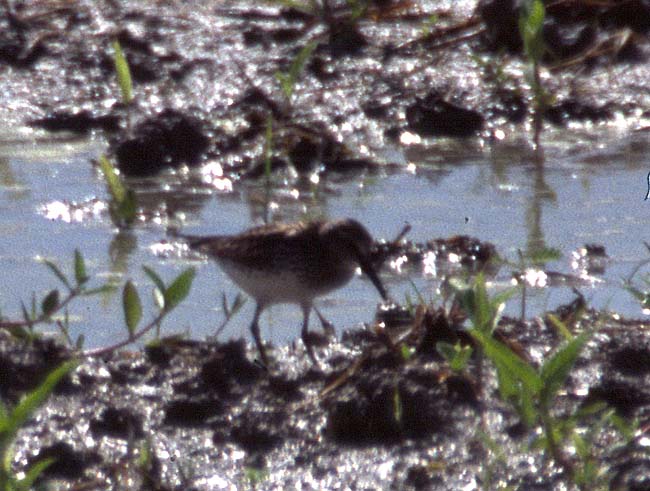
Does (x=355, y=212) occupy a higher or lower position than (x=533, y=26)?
lower

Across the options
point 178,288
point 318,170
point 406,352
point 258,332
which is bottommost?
point 318,170

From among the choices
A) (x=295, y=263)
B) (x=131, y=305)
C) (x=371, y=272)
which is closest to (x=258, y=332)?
(x=295, y=263)

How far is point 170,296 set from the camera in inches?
164

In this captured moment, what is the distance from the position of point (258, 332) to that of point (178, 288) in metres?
0.96

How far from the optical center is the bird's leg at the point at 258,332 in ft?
15.1

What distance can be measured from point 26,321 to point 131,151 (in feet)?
8.72

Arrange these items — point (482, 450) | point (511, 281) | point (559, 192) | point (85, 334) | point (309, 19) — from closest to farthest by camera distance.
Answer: point (482, 450) → point (85, 334) → point (511, 281) → point (559, 192) → point (309, 19)

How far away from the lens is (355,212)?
645cm

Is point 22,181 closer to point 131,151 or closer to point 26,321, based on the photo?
point 131,151

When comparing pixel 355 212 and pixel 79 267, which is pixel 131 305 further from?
pixel 355 212

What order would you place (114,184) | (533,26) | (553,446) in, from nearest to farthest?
(553,446) < (114,184) < (533,26)

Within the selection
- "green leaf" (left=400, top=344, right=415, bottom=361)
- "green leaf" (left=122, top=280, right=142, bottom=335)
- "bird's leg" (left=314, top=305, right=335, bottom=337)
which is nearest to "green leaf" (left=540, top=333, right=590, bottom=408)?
"green leaf" (left=400, top=344, right=415, bottom=361)

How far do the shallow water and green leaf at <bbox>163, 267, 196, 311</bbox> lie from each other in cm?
81

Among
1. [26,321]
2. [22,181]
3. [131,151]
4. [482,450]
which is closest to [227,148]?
[131,151]
